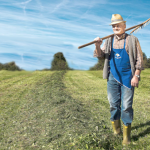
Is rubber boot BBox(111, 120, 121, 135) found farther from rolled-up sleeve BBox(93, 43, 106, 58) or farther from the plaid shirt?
rolled-up sleeve BBox(93, 43, 106, 58)

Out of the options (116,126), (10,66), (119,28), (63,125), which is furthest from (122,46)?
(10,66)

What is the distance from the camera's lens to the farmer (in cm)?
392

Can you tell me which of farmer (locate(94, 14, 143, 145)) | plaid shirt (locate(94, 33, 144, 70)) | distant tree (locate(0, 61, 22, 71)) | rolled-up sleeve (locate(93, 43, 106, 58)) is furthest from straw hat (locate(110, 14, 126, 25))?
distant tree (locate(0, 61, 22, 71))

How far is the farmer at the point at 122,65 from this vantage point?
12.9ft

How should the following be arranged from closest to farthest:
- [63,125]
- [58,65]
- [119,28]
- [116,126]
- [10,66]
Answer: [119,28] < [116,126] < [63,125] < [10,66] < [58,65]

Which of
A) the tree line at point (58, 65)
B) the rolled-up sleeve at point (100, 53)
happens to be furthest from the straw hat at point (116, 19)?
the tree line at point (58, 65)

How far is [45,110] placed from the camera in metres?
6.25

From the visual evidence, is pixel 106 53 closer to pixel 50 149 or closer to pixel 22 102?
pixel 50 149

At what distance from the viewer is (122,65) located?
402 centimetres

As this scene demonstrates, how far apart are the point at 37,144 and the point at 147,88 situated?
7568 mm

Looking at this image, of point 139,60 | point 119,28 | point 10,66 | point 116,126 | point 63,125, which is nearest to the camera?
point 139,60

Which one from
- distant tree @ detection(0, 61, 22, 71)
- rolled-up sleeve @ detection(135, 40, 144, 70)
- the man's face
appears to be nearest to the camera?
rolled-up sleeve @ detection(135, 40, 144, 70)

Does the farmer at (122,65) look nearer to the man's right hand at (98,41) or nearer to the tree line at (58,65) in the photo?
the man's right hand at (98,41)

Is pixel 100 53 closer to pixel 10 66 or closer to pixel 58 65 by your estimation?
pixel 10 66
